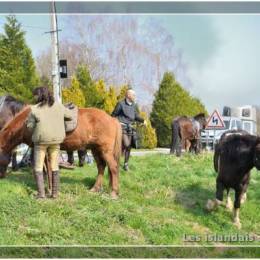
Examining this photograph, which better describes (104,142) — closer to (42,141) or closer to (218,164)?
(42,141)

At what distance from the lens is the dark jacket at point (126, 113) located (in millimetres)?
10023

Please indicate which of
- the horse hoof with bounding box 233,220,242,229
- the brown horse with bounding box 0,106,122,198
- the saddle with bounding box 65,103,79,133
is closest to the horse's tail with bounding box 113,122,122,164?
the brown horse with bounding box 0,106,122,198

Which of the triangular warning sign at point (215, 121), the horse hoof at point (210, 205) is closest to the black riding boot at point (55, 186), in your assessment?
the horse hoof at point (210, 205)

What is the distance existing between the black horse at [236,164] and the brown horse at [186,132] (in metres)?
4.99

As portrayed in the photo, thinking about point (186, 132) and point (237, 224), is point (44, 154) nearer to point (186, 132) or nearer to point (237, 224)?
point (237, 224)

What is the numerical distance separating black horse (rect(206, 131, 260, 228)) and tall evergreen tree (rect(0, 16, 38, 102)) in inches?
464

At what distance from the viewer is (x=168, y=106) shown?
17016mm

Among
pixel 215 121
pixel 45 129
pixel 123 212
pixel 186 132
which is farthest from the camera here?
pixel 215 121

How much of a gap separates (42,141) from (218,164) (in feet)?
10.0

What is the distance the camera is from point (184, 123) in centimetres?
1437

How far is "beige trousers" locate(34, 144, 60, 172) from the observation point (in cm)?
778

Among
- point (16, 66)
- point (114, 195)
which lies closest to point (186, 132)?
point (114, 195)

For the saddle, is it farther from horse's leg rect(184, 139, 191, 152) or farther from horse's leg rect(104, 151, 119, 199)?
horse's leg rect(184, 139, 191, 152)

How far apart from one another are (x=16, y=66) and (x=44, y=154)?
43.4 feet
